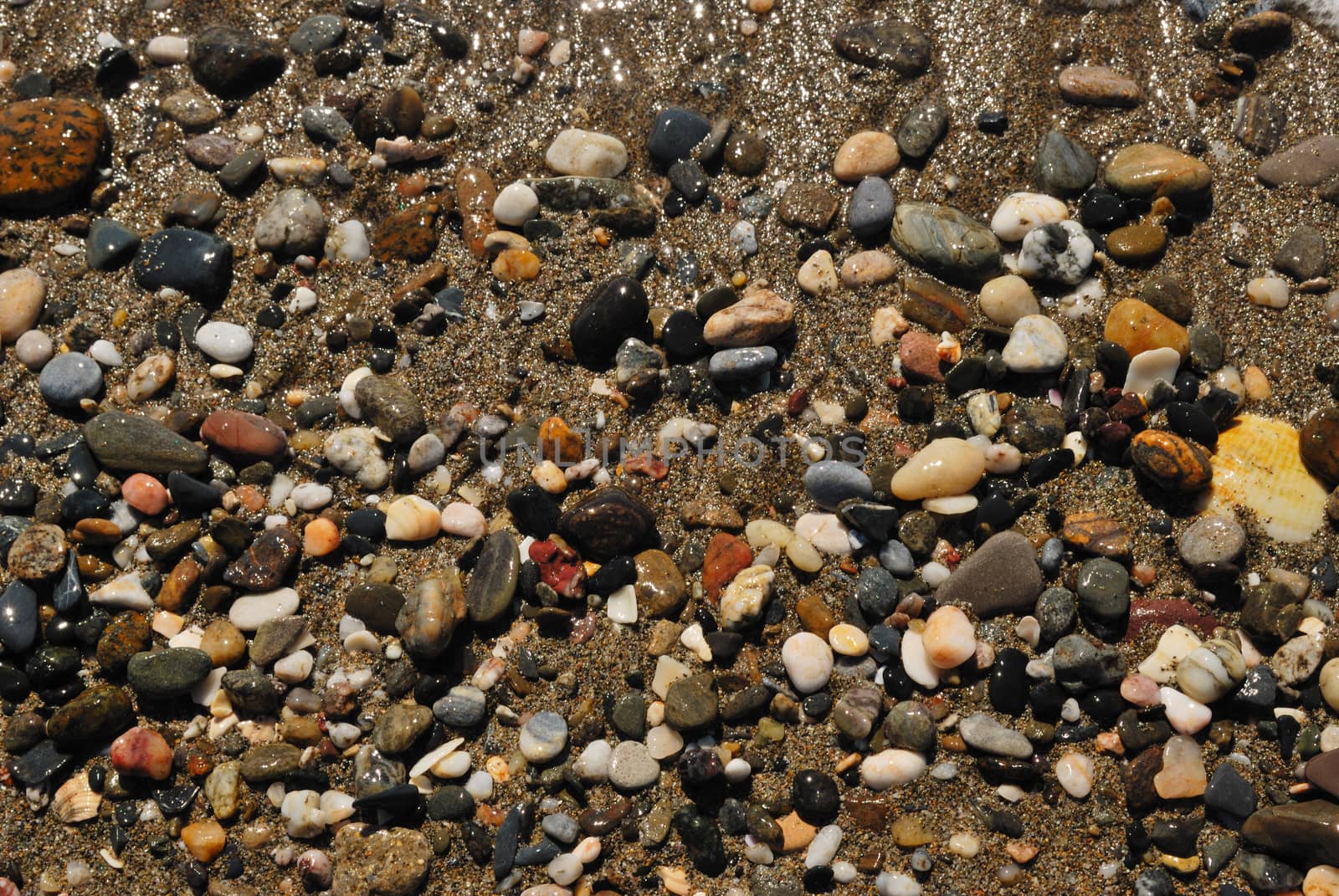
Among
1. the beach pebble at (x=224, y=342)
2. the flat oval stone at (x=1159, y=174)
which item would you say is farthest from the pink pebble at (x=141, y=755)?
the flat oval stone at (x=1159, y=174)

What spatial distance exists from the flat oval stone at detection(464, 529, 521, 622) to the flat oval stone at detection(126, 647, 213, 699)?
965 mm

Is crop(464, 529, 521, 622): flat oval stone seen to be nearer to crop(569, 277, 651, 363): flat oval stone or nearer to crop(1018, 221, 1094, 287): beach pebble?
crop(569, 277, 651, 363): flat oval stone

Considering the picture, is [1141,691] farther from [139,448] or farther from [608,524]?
[139,448]

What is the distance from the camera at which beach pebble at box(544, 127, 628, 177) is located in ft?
11.2

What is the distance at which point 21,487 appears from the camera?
10.4 ft

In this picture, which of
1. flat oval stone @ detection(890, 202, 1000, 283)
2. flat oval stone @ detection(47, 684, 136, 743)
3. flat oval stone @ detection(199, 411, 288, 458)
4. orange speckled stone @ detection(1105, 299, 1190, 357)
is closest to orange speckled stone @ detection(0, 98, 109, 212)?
flat oval stone @ detection(199, 411, 288, 458)

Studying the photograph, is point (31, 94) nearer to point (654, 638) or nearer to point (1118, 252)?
point (654, 638)

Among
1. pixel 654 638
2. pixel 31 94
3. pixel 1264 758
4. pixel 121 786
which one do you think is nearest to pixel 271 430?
pixel 121 786

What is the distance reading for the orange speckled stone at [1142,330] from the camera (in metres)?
3.13

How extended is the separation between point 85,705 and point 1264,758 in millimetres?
4084

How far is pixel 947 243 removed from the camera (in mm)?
3244

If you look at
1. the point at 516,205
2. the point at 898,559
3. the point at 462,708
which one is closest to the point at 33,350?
the point at 516,205

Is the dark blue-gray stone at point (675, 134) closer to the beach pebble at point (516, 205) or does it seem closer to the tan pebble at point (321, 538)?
the beach pebble at point (516, 205)

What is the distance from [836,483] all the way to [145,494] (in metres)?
2.54
